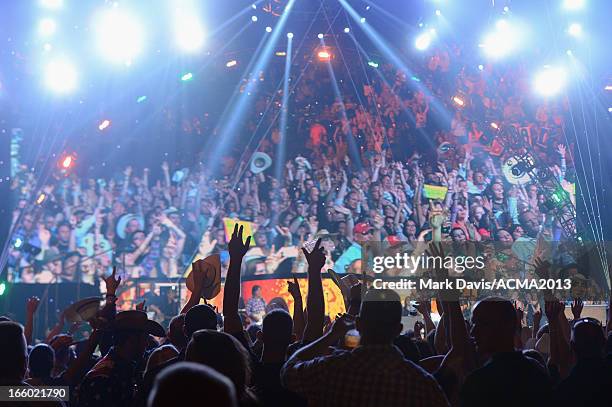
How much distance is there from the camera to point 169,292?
15742 millimetres

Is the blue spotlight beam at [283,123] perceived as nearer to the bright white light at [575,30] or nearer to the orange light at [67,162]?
the orange light at [67,162]

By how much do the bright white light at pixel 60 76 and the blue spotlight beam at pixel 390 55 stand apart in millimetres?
7845

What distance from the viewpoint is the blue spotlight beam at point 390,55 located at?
2075 centimetres

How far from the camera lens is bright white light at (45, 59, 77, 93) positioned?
17.1m

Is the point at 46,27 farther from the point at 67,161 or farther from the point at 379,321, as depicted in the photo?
the point at 379,321

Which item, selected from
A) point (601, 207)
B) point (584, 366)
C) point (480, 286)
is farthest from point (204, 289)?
point (601, 207)

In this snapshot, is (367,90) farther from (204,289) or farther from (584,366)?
(584,366)

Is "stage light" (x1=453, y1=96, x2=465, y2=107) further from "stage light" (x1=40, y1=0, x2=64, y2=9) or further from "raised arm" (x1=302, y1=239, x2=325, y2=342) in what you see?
"raised arm" (x1=302, y1=239, x2=325, y2=342)

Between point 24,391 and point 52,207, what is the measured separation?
16.7m

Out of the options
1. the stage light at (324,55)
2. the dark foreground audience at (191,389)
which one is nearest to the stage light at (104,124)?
the stage light at (324,55)

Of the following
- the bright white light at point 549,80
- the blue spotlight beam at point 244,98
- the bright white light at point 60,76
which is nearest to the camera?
the bright white light at point 60,76

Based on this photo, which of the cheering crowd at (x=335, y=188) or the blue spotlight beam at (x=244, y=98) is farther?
the blue spotlight beam at (x=244, y=98)

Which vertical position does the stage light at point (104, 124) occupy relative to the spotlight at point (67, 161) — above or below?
above

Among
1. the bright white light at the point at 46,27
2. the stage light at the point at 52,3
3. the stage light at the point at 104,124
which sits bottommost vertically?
the stage light at the point at 104,124
